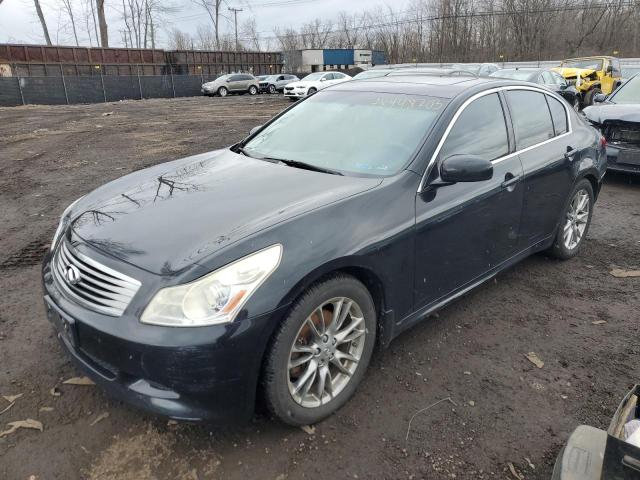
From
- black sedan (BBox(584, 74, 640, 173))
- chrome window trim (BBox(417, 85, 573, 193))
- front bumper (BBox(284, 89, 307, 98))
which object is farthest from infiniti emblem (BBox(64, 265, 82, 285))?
front bumper (BBox(284, 89, 307, 98))

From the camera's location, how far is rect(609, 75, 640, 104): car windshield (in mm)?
8383

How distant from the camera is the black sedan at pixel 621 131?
7227mm

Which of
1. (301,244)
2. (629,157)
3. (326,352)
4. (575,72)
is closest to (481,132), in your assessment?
(301,244)

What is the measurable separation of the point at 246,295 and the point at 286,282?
0.19 metres

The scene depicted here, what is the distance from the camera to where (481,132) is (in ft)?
11.4

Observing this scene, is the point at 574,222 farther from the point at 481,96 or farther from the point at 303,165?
the point at 303,165

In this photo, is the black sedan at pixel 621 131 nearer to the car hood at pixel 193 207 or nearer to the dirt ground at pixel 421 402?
the dirt ground at pixel 421 402

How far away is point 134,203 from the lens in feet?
9.34

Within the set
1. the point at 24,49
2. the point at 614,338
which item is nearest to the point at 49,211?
the point at 614,338

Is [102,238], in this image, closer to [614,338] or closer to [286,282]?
[286,282]

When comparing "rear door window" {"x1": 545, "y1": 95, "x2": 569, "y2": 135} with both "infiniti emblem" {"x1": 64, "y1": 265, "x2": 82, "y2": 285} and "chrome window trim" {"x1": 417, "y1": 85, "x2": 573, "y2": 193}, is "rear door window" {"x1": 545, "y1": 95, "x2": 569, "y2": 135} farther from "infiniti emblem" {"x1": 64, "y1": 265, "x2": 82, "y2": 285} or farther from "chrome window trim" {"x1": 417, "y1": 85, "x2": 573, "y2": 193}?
"infiniti emblem" {"x1": 64, "y1": 265, "x2": 82, "y2": 285}

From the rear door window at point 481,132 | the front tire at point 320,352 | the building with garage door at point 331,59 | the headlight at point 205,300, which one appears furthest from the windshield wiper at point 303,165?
the building with garage door at point 331,59

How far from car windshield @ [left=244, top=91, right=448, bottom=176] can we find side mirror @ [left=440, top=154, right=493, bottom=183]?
241mm

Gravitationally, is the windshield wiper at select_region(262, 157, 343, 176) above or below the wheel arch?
above
